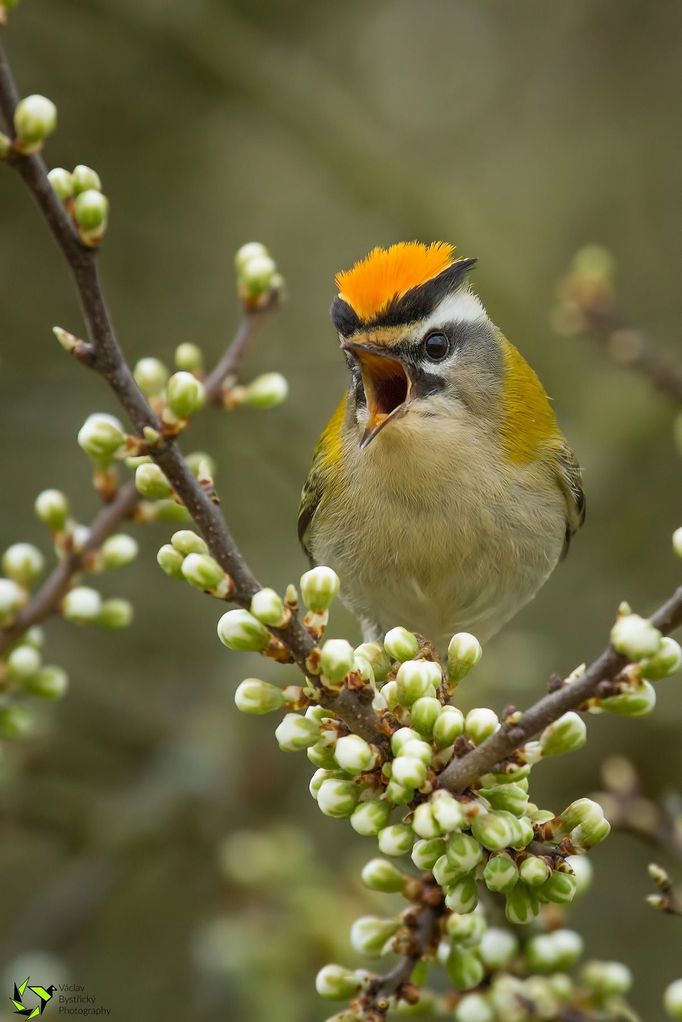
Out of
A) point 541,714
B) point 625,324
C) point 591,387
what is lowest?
point 541,714

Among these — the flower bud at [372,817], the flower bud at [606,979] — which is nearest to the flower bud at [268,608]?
the flower bud at [372,817]

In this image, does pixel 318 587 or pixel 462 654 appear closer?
pixel 318 587

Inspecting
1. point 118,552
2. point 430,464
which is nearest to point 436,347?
point 430,464

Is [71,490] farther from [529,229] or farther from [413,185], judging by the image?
[529,229]

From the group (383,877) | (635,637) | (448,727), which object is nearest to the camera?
(635,637)

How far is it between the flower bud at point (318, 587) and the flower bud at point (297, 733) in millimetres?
207

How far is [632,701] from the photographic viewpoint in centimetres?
191

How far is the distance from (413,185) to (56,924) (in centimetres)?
400

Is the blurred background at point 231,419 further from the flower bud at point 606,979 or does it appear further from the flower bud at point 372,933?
the flower bud at point 372,933

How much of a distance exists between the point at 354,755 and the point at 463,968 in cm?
61

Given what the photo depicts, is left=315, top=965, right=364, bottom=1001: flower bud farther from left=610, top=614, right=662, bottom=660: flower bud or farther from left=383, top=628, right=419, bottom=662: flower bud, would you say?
left=610, top=614, right=662, bottom=660: flower bud

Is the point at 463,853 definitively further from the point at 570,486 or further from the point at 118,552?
the point at 570,486

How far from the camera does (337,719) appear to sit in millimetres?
2178

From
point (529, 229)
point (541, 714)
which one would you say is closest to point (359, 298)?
point (541, 714)
